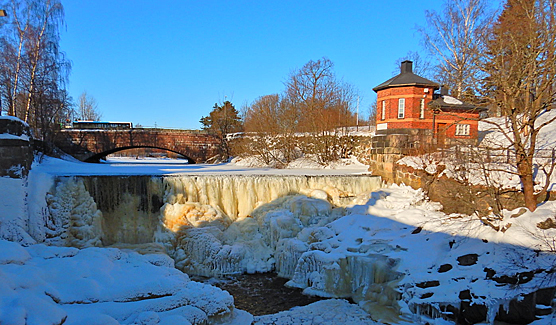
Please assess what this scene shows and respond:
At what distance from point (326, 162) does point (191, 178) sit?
1073 cm

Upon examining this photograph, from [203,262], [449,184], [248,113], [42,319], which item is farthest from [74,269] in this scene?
[248,113]

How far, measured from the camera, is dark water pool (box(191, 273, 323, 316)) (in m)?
7.68

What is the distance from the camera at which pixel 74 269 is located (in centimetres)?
511

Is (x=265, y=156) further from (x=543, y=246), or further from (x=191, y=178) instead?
(x=543, y=246)

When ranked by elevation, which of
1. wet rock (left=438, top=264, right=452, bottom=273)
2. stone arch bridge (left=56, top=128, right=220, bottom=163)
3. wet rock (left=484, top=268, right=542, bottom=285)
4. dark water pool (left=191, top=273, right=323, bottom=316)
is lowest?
dark water pool (left=191, top=273, right=323, bottom=316)

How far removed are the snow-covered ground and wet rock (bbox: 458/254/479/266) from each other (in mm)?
27

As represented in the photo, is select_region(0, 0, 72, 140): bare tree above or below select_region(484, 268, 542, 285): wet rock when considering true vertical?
above

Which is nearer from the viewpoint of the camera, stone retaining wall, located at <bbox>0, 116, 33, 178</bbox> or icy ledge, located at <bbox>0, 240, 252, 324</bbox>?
Answer: icy ledge, located at <bbox>0, 240, 252, 324</bbox>

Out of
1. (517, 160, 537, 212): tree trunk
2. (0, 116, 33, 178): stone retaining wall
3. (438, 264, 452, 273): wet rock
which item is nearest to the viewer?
(438, 264, 452, 273): wet rock

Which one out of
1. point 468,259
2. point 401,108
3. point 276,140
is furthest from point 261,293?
point 276,140

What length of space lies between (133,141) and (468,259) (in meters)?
21.6

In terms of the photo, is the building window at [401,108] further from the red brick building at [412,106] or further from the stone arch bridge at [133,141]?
the stone arch bridge at [133,141]

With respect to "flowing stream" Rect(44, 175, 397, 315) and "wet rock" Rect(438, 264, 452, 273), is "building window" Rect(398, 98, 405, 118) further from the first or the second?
"wet rock" Rect(438, 264, 452, 273)

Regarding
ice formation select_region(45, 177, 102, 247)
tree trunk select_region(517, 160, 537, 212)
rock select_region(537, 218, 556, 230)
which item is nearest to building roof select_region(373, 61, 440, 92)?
tree trunk select_region(517, 160, 537, 212)
